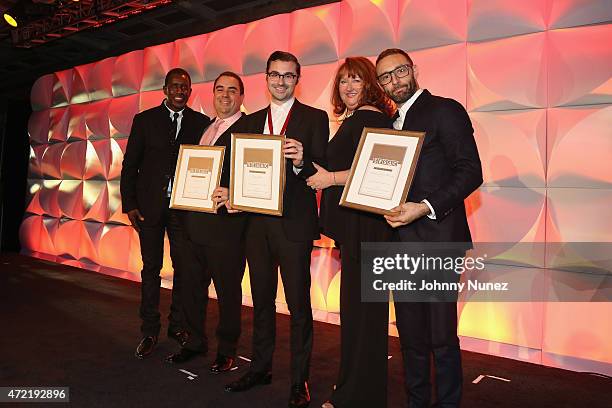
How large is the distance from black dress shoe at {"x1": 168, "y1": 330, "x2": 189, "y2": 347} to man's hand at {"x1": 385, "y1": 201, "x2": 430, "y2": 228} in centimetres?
189

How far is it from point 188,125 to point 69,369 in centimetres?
169

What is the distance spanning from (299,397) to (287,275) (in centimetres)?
61

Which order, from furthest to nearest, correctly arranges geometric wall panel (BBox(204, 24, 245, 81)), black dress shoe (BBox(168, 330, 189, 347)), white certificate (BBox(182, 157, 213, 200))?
geometric wall panel (BBox(204, 24, 245, 81)) < black dress shoe (BBox(168, 330, 189, 347)) < white certificate (BBox(182, 157, 213, 200))

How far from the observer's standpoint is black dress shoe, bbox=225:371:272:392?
97.1 inches

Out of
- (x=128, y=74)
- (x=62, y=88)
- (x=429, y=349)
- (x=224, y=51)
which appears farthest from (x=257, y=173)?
(x=62, y=88)

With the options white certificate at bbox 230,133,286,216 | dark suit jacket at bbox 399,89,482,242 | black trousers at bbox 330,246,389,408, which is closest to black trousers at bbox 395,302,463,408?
black trousers at bbox 330,246,389,408

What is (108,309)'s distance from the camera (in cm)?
421

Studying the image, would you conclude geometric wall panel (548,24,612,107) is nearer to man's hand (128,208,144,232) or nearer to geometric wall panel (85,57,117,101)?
man's hand (128,208,144,232)

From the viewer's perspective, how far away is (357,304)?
2.12 meters

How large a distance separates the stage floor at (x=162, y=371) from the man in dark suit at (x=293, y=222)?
0.36 meters

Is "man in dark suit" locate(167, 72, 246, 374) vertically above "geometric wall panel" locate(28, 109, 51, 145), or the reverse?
"geometric wall panel" locate(28, 109, 51, 145)

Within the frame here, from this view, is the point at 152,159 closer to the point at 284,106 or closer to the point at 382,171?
the point at 284,106

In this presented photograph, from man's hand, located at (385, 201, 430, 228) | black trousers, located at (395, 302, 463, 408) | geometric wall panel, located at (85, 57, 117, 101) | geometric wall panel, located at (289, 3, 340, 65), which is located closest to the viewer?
man's hand, located at (385, 201, 430, 228)

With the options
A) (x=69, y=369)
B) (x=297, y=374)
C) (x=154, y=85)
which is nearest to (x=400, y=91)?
(x=297, y=374)
